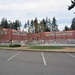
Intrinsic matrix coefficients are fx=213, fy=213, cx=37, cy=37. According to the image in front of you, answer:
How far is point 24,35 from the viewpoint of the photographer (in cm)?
11981

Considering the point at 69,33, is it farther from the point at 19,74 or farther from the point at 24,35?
the point at 19,74

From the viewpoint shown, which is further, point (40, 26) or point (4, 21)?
point (4, 21)

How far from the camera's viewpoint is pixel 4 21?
162875 millimetres

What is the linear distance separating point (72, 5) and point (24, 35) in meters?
83.0

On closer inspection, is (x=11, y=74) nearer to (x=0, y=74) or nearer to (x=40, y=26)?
(x=0, y=74)

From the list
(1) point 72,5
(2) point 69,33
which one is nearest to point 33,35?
(2) point 69,33

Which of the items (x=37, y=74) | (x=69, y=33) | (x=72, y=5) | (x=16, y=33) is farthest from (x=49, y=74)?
(x=16, y=33)

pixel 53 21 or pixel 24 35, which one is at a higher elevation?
pixel 53 21

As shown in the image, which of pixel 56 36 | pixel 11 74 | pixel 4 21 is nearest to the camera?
pixel 11 74

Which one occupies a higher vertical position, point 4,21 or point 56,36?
point 4,21

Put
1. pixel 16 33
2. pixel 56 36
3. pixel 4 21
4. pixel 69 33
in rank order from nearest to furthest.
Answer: pixel 69 33 < pixel 56 36 < pixel 16 33 < pixel 4 21

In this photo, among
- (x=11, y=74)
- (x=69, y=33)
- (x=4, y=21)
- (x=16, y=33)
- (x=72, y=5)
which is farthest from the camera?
(x=4, y=21)

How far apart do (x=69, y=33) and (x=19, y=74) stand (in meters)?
88.9

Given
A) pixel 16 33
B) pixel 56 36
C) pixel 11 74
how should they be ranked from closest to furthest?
pixel 11 74 → pixel 56 36 → pixel 16 33
